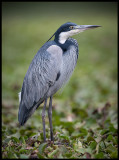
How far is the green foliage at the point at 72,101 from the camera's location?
116 inches

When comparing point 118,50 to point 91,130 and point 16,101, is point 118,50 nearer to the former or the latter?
point 16,101

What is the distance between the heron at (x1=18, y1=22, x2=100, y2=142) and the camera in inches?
123

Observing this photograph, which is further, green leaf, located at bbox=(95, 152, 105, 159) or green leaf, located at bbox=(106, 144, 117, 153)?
green leaf, located at bbox=(106, 144, 117, 153)

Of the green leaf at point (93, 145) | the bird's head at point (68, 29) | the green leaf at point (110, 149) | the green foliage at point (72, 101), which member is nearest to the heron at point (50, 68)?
the bird's head at point (68, 29)

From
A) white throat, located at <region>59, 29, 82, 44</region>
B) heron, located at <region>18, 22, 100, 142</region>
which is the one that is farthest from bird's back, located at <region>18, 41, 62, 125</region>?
white throat, located at <region>59, 29, 82, 44</region>

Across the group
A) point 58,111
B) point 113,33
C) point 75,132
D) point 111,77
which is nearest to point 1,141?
point 75,132

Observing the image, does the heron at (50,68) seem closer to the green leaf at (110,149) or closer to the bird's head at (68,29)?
the bird's head at (68,29)

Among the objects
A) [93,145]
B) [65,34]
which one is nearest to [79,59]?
[65,34]

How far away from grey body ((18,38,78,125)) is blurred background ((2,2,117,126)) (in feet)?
1.98

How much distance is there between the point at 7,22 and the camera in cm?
1534

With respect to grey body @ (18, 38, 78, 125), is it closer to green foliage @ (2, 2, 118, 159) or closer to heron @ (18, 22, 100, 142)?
heron @ (18, 22, 100, 142)

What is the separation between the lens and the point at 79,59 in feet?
30.0

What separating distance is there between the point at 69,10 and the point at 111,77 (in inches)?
468

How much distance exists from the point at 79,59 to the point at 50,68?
612 centimetres
